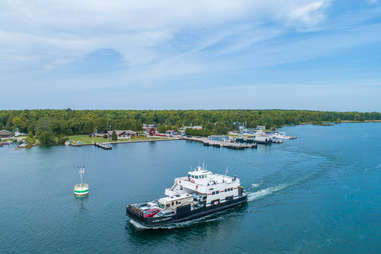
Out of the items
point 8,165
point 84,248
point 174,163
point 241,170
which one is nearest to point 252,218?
point 84,248

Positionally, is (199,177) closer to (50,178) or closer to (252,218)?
(252,218)

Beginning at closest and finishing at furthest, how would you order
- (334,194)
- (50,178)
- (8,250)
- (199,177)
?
(8,250) → (199,177) → (334,194) → (50,178)

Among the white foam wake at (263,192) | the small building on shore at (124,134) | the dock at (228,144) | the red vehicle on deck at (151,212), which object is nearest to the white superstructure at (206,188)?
the red vehicle on deck at (151,212)

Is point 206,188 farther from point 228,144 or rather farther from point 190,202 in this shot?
point 228,144

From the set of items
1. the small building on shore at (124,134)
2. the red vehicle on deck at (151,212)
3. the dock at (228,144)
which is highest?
the small building on shore at (124,134)

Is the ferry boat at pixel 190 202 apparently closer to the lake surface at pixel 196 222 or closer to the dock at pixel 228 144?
the lake surface at pixel 196 222

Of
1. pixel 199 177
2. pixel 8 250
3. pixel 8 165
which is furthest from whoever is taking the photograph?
pixel 8 165
